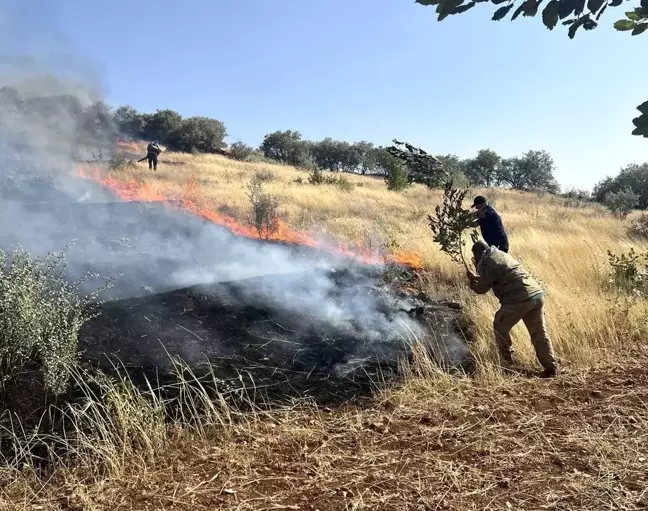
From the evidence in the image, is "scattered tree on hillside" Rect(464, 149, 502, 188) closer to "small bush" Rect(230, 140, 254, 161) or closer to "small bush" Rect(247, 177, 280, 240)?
"small bush" Rect(230, 140, 254, 161)

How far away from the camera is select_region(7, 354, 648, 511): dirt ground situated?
2.79 meters

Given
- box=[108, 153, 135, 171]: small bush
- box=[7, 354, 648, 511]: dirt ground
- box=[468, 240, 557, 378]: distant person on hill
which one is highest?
box=[108, 153, 135, 171]: small bush

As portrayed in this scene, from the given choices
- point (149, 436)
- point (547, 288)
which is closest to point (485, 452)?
point (149, 436)

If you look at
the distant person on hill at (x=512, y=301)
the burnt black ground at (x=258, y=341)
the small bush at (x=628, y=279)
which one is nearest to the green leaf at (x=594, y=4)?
the burnt black ground at (x=258, y=341)

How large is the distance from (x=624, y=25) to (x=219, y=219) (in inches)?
450

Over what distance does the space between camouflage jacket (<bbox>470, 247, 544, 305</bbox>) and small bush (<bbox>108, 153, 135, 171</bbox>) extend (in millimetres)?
17331

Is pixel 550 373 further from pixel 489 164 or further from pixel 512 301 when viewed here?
pixel 489 164

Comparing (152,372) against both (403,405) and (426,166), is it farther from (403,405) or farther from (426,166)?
(426,166)

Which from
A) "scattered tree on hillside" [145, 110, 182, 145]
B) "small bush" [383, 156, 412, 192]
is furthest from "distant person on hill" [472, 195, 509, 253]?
"scattered tree on hillside" [145, 110, 182, 145]

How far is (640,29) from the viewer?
1.56m

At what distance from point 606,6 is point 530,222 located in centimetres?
1610

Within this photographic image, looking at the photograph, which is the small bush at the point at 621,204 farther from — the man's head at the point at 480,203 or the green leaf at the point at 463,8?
the green leaf at the point at 463,8

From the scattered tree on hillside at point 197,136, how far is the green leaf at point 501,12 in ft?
123

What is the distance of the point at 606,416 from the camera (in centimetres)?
377
